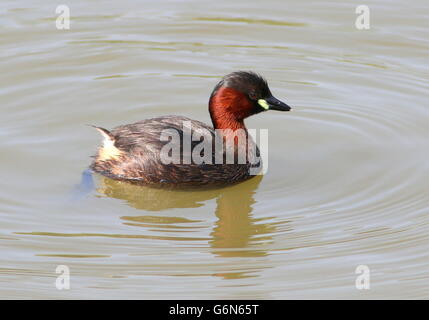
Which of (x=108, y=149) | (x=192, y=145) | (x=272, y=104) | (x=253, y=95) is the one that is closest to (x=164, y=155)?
(x=192, y=145)

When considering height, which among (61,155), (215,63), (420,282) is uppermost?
(215,63)

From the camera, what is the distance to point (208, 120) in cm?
898

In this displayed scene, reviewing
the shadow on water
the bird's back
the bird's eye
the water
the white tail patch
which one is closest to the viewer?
the water

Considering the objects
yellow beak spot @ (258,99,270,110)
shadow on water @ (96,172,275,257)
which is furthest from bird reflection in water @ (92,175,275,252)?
yellow beak spot @ (258,99,270,110)

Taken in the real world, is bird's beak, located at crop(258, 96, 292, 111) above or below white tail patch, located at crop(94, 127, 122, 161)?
above

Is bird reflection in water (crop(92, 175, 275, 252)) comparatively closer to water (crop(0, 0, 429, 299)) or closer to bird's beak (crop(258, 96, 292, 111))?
water (crop(0, 0, 429, 299))

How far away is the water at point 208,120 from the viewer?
6.33 meters

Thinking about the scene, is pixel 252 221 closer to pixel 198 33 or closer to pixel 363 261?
pixel 363 261

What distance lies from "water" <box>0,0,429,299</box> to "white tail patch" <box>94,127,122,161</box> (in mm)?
292

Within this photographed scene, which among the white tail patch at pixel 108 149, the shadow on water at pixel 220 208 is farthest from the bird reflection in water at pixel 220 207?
the white tail patch at pixel 108 149

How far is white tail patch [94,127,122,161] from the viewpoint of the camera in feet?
25.2

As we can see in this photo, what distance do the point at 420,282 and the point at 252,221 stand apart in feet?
5.12

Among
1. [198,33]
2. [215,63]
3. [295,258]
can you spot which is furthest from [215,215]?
[198,33]

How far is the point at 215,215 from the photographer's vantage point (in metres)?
7.36
